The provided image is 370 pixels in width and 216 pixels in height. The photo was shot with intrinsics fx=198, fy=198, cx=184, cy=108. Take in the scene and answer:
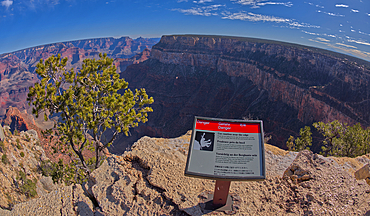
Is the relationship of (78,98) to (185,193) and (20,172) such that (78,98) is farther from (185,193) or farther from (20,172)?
(20,172)

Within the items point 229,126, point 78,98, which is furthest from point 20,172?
point 229,126

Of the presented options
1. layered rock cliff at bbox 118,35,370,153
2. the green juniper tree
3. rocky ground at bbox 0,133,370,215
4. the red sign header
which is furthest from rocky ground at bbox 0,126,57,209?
layered rock cliff at bbox 118,35,370,153

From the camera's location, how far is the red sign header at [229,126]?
6.73 meters

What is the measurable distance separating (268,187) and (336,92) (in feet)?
169

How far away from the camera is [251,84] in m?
74.1

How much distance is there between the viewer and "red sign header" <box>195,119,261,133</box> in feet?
22.1

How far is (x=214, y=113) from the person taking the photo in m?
77.0

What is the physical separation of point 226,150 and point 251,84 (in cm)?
7237

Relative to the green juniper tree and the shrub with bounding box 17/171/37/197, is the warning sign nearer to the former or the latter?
the green juniper tree

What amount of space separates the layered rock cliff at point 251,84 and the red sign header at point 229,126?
44.0 m

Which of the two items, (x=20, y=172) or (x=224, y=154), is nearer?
(x=224, y=154)

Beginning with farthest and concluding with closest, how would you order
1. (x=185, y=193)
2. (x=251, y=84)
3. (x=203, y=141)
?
(x=251, y=84), (x=185, y=193), (x=203, y=141)

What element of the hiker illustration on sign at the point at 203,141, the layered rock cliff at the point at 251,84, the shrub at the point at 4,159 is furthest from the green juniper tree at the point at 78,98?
the layered rock cliff at the point at 251,84

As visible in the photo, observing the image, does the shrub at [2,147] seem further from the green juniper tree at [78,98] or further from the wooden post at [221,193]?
the wooden post at [221,193]
